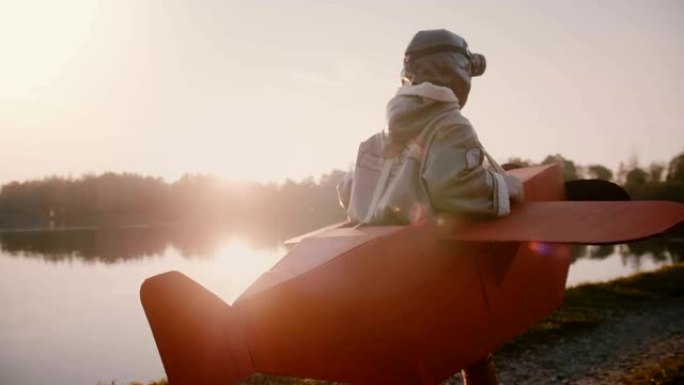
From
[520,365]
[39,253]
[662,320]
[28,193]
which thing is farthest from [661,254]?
[28,193]

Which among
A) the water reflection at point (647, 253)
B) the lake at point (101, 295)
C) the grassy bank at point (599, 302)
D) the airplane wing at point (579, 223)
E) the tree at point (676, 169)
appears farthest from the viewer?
the tree at point (676, 169)

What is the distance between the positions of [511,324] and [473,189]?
70 centimetres

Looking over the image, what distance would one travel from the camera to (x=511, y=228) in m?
1.56

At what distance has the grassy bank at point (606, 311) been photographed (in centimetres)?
551

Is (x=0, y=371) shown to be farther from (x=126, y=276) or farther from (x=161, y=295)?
(x=126, y=276)

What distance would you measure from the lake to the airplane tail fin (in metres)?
1.91

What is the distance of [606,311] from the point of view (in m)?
9.66

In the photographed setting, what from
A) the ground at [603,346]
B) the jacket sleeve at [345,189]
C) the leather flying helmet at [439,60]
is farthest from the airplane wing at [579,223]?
the ground at [603,346]

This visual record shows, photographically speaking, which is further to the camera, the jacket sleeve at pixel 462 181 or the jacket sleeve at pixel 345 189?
the jacket sleeve at pixel 345 189

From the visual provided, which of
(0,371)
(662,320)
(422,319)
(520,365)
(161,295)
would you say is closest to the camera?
(161,295)

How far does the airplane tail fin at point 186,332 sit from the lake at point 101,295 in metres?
1.91

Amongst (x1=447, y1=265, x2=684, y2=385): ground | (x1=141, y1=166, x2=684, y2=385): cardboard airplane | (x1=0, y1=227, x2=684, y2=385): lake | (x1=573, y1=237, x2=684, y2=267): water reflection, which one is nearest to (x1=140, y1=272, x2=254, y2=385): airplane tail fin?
(x1=141, y1=166, x2=684, y2=385): cardboard airplane

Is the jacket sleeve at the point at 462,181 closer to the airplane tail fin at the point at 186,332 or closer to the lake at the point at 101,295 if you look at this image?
the airplane tail fin at the point at 186,332

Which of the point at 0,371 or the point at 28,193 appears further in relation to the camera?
the point at 28,193
